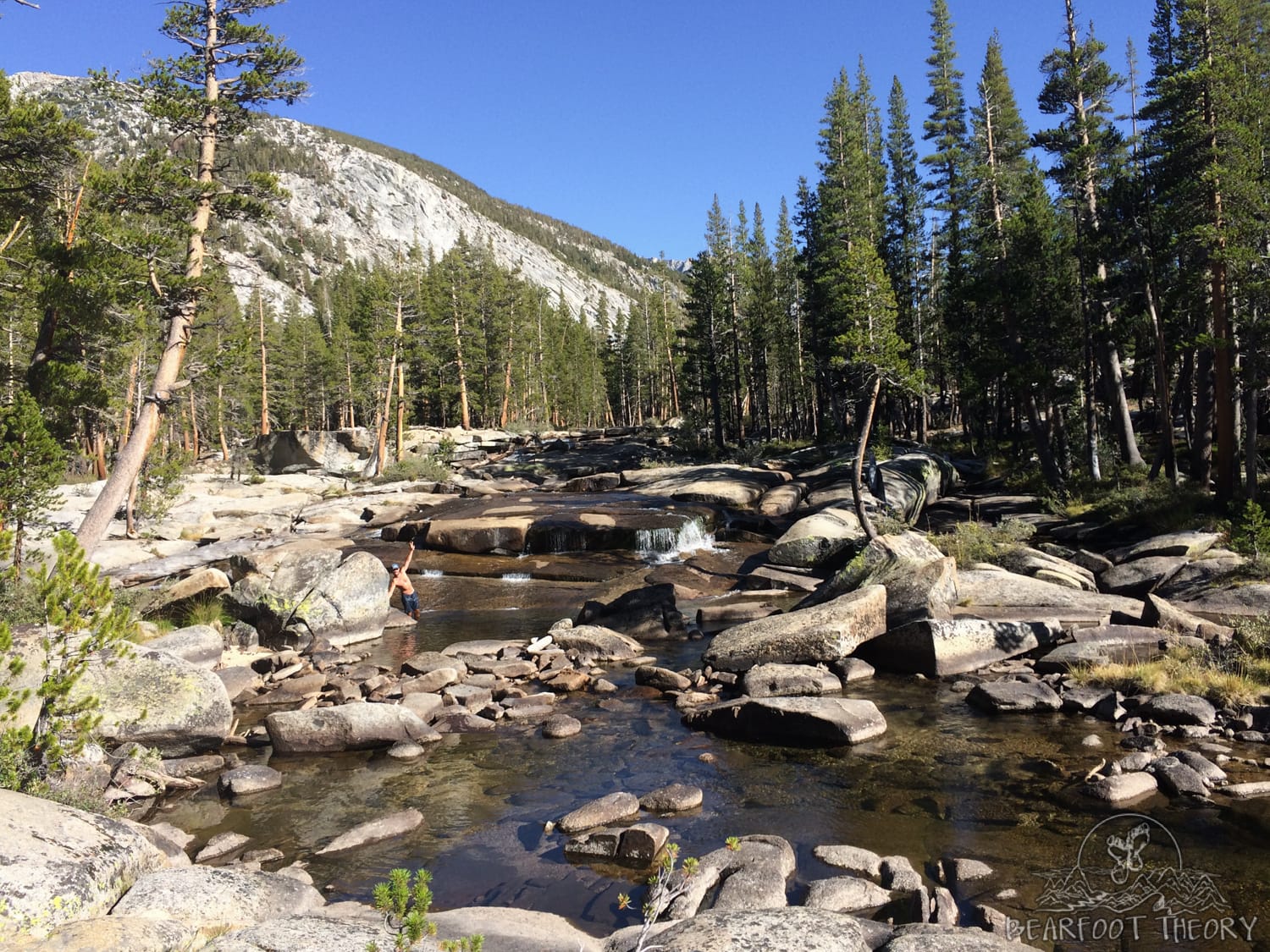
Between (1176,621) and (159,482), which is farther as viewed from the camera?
(159,482)

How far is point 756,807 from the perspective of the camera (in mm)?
8406

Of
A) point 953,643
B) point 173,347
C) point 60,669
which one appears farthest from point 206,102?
point 953,643

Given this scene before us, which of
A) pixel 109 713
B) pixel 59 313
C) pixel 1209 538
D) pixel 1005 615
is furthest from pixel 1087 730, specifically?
pixel 59 313

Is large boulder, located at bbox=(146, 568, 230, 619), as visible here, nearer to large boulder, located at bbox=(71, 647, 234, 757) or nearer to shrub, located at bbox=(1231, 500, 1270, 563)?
large boulder, located at bbox=(71, 647, 234, 757)

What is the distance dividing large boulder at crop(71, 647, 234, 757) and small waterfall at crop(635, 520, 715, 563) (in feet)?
53.4

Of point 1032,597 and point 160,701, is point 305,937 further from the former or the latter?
point 1032,597

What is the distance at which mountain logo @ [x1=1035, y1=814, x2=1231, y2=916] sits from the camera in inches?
242

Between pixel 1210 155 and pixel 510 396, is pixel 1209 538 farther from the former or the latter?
pixel 510 396

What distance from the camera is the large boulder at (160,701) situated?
9.59 meters

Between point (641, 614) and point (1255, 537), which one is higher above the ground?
point (1255, 537)

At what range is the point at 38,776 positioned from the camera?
6.58 metres

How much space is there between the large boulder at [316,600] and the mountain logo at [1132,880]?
14.7 metres

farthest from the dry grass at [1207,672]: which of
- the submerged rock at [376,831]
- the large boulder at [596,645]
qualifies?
the submerged rock at [376,831]

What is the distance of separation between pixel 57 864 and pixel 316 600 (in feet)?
41.3
